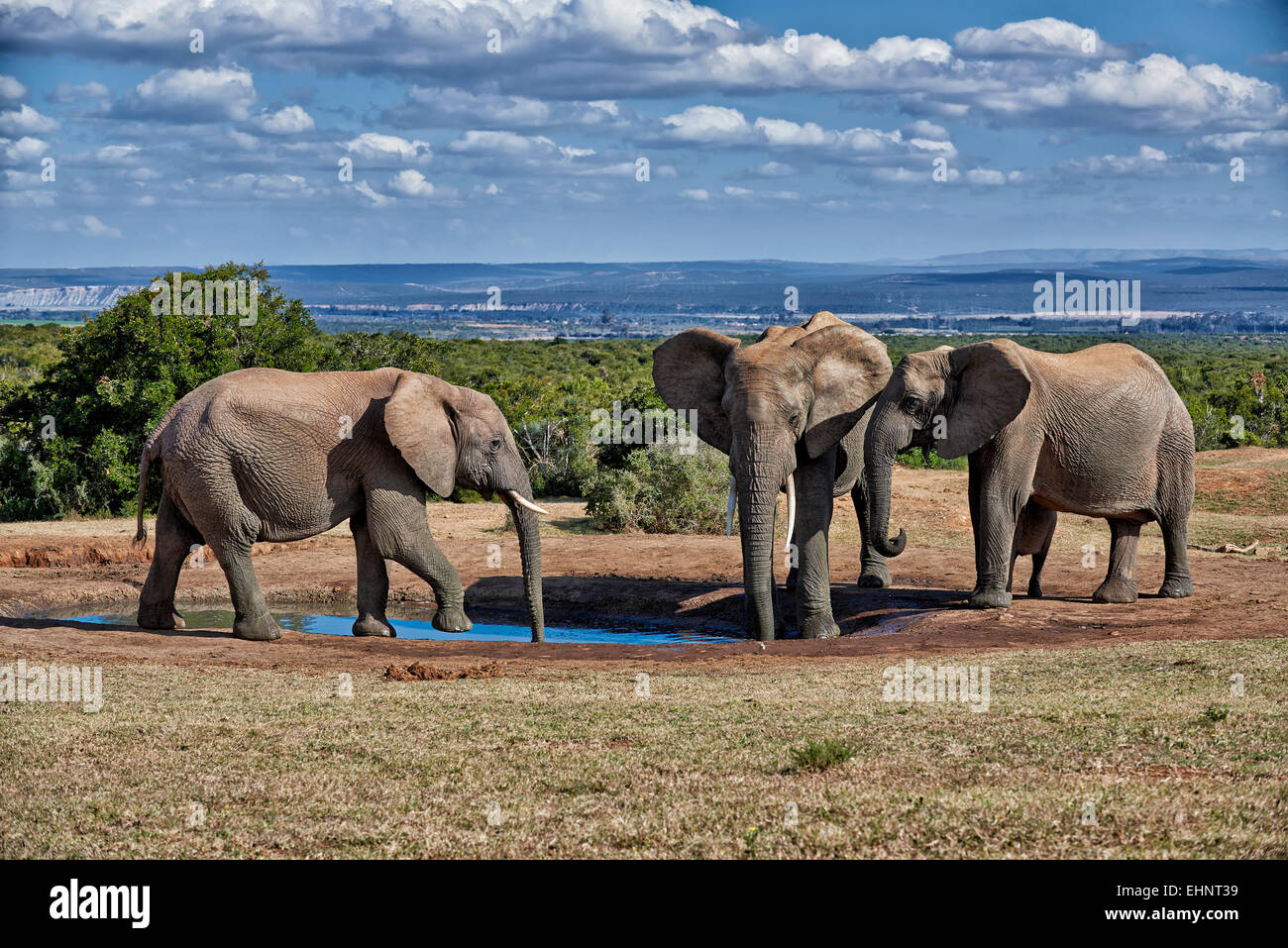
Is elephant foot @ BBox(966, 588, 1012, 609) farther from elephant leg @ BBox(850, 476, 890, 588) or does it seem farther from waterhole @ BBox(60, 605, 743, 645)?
waterhole @ BBox(60, 605, 743, 645)

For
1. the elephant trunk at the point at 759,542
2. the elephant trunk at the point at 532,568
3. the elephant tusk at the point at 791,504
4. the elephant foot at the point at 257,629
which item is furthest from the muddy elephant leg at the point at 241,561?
the elephant tusk at the point at 791,504

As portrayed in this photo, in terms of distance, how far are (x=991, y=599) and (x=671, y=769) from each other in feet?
26.9

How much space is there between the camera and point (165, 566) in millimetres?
16281

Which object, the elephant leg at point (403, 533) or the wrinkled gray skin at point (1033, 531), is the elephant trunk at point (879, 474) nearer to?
the wrinkled gray skin at point (1033, 531)

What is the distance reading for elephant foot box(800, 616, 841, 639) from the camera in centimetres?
1588

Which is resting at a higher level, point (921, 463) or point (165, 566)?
point (165, 566)

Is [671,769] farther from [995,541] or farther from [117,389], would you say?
[117,389]

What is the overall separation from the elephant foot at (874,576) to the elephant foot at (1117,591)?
2929 millimetres

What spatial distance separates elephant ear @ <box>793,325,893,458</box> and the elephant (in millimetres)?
11

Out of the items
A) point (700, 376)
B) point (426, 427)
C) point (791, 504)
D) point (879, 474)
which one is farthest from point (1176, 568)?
point (426, 427)

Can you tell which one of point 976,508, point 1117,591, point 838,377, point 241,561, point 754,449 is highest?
point 838,377

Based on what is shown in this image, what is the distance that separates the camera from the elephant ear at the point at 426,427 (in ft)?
51.0
